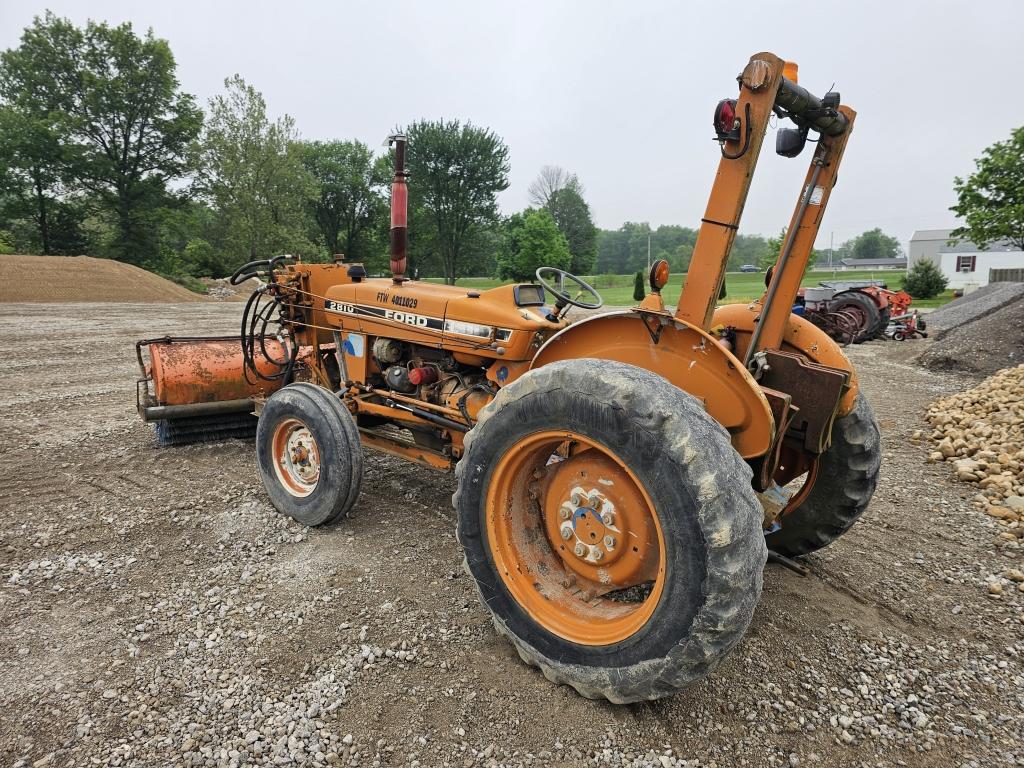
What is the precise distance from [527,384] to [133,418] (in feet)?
19.0

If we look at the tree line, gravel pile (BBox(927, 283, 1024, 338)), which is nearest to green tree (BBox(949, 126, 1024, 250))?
gravel pile (BBox(927, 283, 1024, 338))

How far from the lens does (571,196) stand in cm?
7031

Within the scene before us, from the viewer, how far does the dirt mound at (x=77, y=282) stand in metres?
20.2

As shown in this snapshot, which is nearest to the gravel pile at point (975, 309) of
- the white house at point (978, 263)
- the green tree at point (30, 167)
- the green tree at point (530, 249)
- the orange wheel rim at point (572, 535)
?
the orange wheel rim at point (572, 535)

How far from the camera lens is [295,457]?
398cm

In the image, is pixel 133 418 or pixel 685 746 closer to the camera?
pixel 685 746

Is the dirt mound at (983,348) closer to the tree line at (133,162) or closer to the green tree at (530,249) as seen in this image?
the tree line at (133,162)

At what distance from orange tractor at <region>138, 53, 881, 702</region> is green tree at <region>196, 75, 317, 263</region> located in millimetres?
34729

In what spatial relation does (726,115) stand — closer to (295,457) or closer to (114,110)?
(295,457)

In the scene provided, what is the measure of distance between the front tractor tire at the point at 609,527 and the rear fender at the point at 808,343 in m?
1.31

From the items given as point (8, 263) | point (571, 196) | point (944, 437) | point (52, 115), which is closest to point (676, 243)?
point (571, 196)

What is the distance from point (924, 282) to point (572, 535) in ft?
114

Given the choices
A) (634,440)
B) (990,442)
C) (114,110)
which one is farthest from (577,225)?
(634,440)

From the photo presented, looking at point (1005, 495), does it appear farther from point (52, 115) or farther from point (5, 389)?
point (52, 115)
